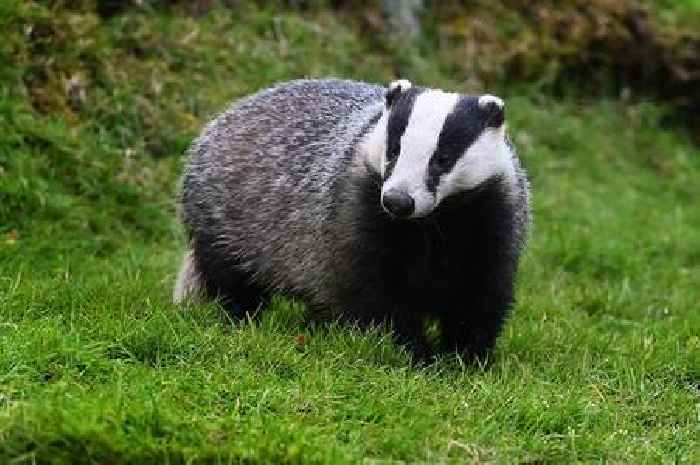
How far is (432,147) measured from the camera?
430cm

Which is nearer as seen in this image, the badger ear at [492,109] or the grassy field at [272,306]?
the grassy field at [272,306]

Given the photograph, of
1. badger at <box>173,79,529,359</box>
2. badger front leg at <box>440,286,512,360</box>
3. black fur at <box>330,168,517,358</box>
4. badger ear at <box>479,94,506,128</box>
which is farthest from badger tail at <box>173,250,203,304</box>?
badger ear at <box>479,94,506,128</box>

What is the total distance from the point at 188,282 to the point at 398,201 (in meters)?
1.61

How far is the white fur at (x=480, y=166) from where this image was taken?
4.36m

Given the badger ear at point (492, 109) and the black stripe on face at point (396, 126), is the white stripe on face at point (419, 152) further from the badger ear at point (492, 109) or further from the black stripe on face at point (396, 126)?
the badger ear at point (492, 109)

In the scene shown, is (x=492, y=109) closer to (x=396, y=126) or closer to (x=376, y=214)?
(x=396, y=126)

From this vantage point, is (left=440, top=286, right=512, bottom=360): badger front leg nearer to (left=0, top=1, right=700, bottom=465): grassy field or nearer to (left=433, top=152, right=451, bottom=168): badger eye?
(left=0, top=1, right=700, bottom=465): grassy field

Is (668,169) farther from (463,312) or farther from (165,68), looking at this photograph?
(463,312)

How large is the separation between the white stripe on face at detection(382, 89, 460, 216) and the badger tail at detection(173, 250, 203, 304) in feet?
4.68

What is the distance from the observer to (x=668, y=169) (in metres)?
9.14

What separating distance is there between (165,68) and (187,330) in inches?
125

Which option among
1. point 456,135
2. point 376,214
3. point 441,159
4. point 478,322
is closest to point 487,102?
point 456,135

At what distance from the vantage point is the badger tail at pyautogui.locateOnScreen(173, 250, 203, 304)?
Result: 213 inches

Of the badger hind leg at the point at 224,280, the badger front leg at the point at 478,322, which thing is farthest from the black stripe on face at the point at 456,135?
the badger hind leg at the point at 224,280
